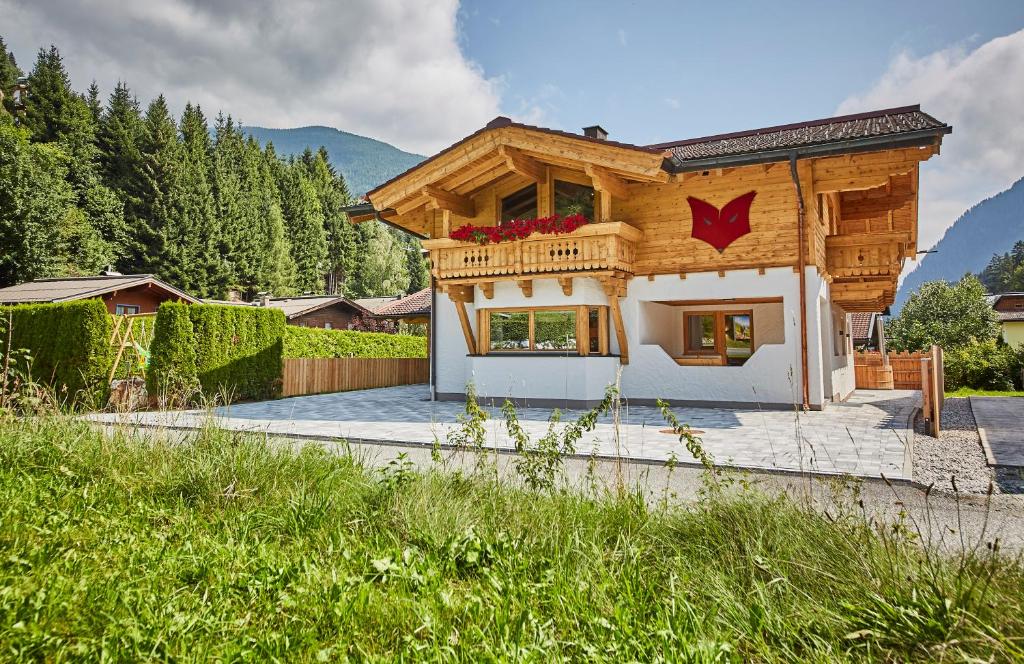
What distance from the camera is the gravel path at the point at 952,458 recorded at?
5.80m

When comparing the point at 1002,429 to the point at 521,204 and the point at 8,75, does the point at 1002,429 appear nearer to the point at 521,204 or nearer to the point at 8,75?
the point at 521,204

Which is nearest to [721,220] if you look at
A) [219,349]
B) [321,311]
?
[219,349]

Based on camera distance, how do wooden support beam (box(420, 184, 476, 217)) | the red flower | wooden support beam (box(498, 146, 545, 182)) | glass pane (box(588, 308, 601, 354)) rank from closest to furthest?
the red flower
wooden support beam (box(498, 146, 545, 182))
glass pane (box(588, 308, 601, 354))
wooden support beam (box(420, 184, 476, 217))

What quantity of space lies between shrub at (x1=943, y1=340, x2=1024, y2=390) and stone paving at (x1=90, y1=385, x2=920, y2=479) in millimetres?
7249

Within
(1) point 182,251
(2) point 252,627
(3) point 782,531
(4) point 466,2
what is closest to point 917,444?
(3) point 782,531

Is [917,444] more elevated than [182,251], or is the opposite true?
[182,251]

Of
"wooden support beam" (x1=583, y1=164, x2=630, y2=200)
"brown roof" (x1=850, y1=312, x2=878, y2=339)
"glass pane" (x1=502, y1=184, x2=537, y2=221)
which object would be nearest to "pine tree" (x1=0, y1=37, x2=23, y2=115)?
"glass pane" (x1=502, y1=184, x2=537, y2=221)

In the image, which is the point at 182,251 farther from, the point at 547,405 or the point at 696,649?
the point at 696,649

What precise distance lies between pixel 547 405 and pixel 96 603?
11441 millimetres

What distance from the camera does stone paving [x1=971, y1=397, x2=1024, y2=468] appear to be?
22.9ft

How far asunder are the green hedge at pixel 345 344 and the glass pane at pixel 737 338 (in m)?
12.9

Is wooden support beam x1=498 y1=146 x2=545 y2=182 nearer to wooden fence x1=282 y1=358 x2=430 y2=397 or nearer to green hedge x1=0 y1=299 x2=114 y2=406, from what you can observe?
wooden fence x1=282 y1=358 x2=430 y2=397

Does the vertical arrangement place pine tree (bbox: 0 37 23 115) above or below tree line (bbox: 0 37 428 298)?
above

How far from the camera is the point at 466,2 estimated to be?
435 inches
